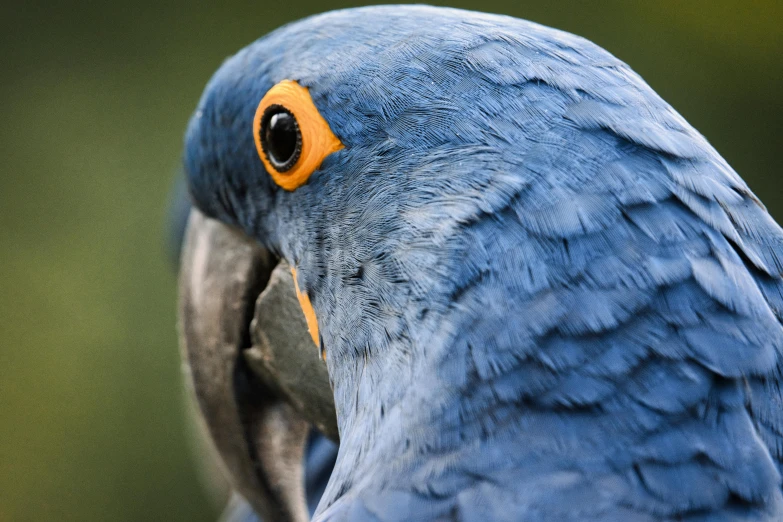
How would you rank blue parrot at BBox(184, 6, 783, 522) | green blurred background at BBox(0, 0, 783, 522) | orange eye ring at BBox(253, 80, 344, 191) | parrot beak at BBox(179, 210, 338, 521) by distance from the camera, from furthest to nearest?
green blurred background at BBox(0, 0, 783, 522)
parrot beak at BBox(179, 210, 338, 521)
orange eye ring at BBox(253, 80, 344, 191)
blue parrot at BBox(184, 6, 783, 522)

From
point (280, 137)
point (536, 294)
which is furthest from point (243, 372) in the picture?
point (536, 294)

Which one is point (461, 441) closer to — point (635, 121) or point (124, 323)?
point (635, 121)

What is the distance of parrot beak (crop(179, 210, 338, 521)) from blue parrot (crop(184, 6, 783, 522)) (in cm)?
24

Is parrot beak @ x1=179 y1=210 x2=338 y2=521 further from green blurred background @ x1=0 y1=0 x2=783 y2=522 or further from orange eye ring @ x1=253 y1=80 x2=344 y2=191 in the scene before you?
green blurred background @ x1=0 y1=0 x2=783 y2=522

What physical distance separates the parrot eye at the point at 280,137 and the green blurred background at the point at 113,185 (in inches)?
98.0

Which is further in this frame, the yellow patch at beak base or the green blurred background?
the green blurred background

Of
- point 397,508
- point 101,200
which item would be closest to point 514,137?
point 397,508

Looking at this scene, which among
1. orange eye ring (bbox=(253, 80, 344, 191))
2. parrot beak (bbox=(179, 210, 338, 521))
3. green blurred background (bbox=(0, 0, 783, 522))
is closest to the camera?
orange eye ring (bbox=(253, 80, 344, 191))

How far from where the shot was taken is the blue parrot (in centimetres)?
66

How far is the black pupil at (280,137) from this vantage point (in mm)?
918

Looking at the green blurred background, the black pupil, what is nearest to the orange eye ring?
the black pupil

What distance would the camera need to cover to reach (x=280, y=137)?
0.94 metres

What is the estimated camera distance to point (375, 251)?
80 cm

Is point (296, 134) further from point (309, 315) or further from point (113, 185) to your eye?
point (113, 185)
